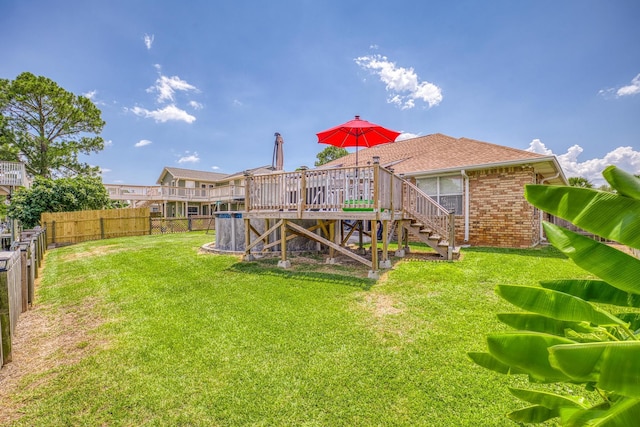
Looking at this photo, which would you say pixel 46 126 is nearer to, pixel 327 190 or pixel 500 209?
pixel 327 190

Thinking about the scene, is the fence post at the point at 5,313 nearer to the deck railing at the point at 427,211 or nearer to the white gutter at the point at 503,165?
the deck railing at the point at 427,211

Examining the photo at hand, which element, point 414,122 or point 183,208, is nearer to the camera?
point 414,122

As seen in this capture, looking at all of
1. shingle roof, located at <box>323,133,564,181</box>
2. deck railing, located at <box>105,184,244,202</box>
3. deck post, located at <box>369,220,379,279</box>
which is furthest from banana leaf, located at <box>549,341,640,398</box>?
deck railing, located at <box>105,184,244,202</box>

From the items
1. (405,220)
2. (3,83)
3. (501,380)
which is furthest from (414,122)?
(3,83)

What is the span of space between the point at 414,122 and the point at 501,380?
59.6 feet

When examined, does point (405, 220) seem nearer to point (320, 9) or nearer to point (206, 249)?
point (206, 249)

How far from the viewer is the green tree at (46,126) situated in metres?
22.2

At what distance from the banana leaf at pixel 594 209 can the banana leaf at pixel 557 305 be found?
0.73 feet

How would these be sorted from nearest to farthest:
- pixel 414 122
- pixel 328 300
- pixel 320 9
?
pixel 328 300 < pixel 320 9 < pixel 414 122

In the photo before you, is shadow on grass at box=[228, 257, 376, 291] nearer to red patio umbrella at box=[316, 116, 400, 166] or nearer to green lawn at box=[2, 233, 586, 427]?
green lawn at box=[2, 233, 586, 427]

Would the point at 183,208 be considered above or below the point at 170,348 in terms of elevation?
above

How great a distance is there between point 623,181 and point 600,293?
1.60 ft

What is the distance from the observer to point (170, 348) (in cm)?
364

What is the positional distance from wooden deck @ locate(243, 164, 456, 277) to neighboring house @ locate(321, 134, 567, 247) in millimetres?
2242
